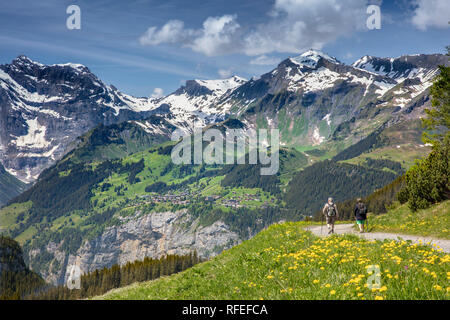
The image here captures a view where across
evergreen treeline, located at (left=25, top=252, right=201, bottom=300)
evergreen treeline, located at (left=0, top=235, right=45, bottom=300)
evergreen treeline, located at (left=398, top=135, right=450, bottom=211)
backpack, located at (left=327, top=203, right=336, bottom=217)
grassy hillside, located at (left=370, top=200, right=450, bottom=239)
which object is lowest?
evergreen treeline, located at (left=0, top=235, right=45, bottom=300)

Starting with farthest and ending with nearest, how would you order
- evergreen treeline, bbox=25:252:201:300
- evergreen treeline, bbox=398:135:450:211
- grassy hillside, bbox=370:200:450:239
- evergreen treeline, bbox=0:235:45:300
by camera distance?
evergreen treeline, bbox=0:235:45:300 → evergreen treeline, bbox=25:252:201:300 → evergreen treeline, bbox=398:135:450:211 → grassy hillside, bbox=370:200:450:239

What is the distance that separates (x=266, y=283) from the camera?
1202 cm

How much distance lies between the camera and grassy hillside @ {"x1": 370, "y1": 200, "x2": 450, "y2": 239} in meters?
27.2

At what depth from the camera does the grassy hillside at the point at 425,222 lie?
27.2 metres

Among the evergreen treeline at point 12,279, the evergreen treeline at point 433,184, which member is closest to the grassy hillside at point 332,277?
the evergreen treeline at point 433,184

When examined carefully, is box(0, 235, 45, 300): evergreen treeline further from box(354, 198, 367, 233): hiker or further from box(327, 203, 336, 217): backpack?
box(354, 198, 367, 233): hiker

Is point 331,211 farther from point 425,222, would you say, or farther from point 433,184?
point 433,184

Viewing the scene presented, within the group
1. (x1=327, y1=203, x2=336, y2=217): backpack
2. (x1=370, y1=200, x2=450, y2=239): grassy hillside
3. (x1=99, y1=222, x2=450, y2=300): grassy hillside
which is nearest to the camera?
(x1=99, y1=222, x2=450, y2=300): grassy hillside

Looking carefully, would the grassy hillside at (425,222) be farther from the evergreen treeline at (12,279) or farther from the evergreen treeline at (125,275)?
the evergreen treeline at (12,279)

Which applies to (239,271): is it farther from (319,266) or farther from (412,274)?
(412,274)

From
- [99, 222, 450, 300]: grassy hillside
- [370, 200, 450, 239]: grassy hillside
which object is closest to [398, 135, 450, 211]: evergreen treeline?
[370, 200, 450, 239]: grassy hillside
